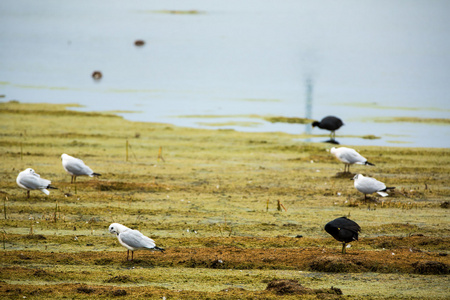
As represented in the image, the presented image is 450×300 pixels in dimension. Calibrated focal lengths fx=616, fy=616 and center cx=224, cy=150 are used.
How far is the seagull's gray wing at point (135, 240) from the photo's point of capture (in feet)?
28.6

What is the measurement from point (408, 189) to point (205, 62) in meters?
48.5

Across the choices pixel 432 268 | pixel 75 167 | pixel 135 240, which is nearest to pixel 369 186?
pixel 432 268

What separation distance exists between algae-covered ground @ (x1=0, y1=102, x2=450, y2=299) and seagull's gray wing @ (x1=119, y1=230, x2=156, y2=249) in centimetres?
35

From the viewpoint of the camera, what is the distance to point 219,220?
11805 mm

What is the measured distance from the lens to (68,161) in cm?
1407

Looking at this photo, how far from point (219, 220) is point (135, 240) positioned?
3.31 meters

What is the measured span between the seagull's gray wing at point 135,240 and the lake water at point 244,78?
1496 centimetres

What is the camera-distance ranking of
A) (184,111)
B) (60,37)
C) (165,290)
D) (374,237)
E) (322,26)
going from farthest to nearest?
(322,26) < (60,37) < (184,111) < (374,237) < (165,290)

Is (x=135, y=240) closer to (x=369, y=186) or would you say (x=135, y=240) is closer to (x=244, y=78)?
(x=369, y=186)

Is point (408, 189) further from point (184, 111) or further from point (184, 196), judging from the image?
point (184, 111)

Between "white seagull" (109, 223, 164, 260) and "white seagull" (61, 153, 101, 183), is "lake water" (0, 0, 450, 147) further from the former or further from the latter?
"white seagull" (109, 223, 164, 260)

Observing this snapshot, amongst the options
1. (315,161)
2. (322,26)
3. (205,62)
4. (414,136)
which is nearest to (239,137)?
(315,161)

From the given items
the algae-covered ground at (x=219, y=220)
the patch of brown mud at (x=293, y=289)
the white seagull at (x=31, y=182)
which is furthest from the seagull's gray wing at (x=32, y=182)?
the patch of brown mud at (x=293, y=289)

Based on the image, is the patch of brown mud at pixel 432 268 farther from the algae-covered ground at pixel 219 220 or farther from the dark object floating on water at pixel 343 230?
the dark object floating on water at pixel 343 230
